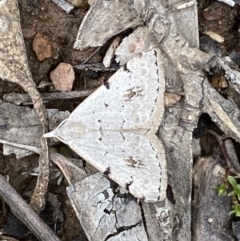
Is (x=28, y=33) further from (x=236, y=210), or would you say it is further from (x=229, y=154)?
→ (x=236, y=210)

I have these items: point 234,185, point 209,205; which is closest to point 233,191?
point 234,185

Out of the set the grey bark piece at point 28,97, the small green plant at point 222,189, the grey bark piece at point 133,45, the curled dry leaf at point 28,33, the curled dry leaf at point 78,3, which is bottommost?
the small green plant at point 222,189

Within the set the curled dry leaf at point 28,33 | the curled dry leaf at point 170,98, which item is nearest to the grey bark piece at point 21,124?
the curled dry leaf at point 28,33

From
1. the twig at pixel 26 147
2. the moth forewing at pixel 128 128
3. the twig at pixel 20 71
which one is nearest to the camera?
the moth forewing at pixel 128 128

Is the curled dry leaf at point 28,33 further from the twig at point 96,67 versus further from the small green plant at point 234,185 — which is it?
the small green plant at point 234,185

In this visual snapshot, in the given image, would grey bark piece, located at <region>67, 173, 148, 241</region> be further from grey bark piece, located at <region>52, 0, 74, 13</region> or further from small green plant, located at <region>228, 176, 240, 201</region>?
grey bark piece, located at <region>52, 0, 74, 13</region>

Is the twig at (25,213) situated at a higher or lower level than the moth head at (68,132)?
lower

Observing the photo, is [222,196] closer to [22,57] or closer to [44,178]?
[44,178]
